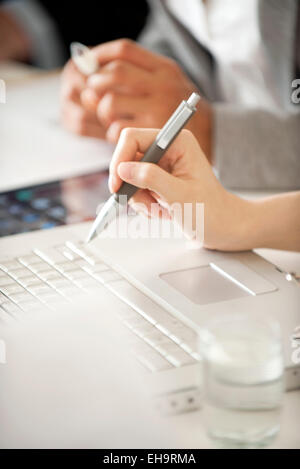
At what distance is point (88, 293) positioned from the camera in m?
0.48

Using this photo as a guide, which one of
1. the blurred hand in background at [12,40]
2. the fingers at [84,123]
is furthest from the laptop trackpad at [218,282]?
the blurred hand in background at [12,40]

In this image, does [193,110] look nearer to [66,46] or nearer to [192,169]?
[192,169]

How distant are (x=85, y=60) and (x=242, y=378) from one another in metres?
Answer: 0.64

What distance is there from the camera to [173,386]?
1.28 feet

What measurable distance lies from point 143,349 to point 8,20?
3.56ft

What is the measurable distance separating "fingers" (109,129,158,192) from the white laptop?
0.07m

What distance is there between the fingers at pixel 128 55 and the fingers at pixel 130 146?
0.36 metres

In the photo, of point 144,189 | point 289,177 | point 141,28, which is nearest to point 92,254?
point 144,189

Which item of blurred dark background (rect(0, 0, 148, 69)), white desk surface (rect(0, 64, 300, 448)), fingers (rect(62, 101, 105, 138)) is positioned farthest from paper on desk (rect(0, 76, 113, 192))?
white desk surface (rect(0, 64, 300, 448))

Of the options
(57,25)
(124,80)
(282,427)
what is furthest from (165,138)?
(57,25)

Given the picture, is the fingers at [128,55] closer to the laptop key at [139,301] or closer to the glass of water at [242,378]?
the laptop key at [139,301]

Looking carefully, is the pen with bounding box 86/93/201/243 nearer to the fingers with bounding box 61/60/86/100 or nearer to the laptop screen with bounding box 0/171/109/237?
the laptop screen with bounding box 0/171/109/237

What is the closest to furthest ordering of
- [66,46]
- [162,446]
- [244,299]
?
[162,446] → [244,299] → [66,46]

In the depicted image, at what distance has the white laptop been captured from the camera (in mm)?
413
